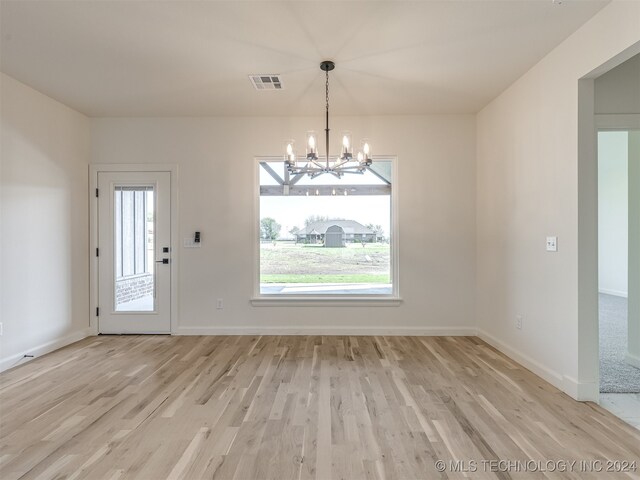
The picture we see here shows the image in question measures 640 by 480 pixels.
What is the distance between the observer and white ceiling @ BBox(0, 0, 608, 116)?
88.8 inches

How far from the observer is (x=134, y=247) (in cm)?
422

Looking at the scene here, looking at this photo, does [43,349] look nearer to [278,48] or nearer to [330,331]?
[330,331]

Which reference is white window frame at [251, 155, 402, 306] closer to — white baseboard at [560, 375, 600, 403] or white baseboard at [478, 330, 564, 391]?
white baseboard at [478, 330, 564, 391]

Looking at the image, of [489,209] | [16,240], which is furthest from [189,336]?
[489,209]

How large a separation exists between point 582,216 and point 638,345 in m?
1.65

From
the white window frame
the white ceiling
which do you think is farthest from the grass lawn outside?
the white ceiling

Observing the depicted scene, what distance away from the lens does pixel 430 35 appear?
2521 mm

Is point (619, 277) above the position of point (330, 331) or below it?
above

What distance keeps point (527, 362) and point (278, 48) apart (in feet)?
12.1

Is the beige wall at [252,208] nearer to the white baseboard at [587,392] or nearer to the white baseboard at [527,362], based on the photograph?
the white baseboard at [527,362]

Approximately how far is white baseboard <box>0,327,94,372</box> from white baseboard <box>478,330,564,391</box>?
5006 millimetres

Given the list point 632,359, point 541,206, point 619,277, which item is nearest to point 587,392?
point 632,359

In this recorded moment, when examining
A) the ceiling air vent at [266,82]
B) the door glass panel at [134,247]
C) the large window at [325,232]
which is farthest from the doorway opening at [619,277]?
the door glass panel at [134,247]

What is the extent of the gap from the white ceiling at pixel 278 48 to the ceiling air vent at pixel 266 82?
0.28 ft
